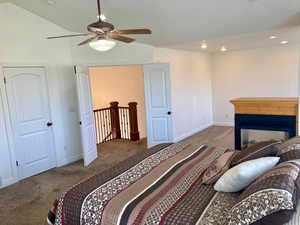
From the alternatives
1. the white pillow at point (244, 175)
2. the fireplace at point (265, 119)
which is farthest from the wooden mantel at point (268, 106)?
the white pillow at point (244, 175)

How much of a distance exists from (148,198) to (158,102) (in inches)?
156

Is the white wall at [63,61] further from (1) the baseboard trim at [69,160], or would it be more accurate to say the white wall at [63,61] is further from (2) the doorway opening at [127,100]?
(2) the doorway opening at [127,100]

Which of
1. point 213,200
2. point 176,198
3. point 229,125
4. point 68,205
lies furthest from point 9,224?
point 229,125

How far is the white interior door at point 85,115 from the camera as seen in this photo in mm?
4758

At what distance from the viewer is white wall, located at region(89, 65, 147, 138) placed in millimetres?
7855

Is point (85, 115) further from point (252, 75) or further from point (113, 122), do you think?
point (252, 75)

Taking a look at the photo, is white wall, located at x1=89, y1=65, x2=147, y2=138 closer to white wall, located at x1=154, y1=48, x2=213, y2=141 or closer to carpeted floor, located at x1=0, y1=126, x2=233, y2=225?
white wall, located at x1=154, y1=48, x2=213, y2=141

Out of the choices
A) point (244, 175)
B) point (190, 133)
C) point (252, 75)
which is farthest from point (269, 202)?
point (252, 75)

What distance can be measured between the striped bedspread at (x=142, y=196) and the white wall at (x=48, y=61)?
2.79 meters

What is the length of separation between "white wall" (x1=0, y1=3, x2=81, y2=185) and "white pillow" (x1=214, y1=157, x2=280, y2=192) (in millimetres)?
3799

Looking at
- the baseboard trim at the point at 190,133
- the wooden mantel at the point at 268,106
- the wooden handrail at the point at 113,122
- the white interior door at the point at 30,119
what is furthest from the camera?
the wooden handrail at the point at 113,122

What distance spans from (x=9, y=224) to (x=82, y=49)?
11.3 ft

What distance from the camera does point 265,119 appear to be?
402 centimetres

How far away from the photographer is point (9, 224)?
2.93 meters
